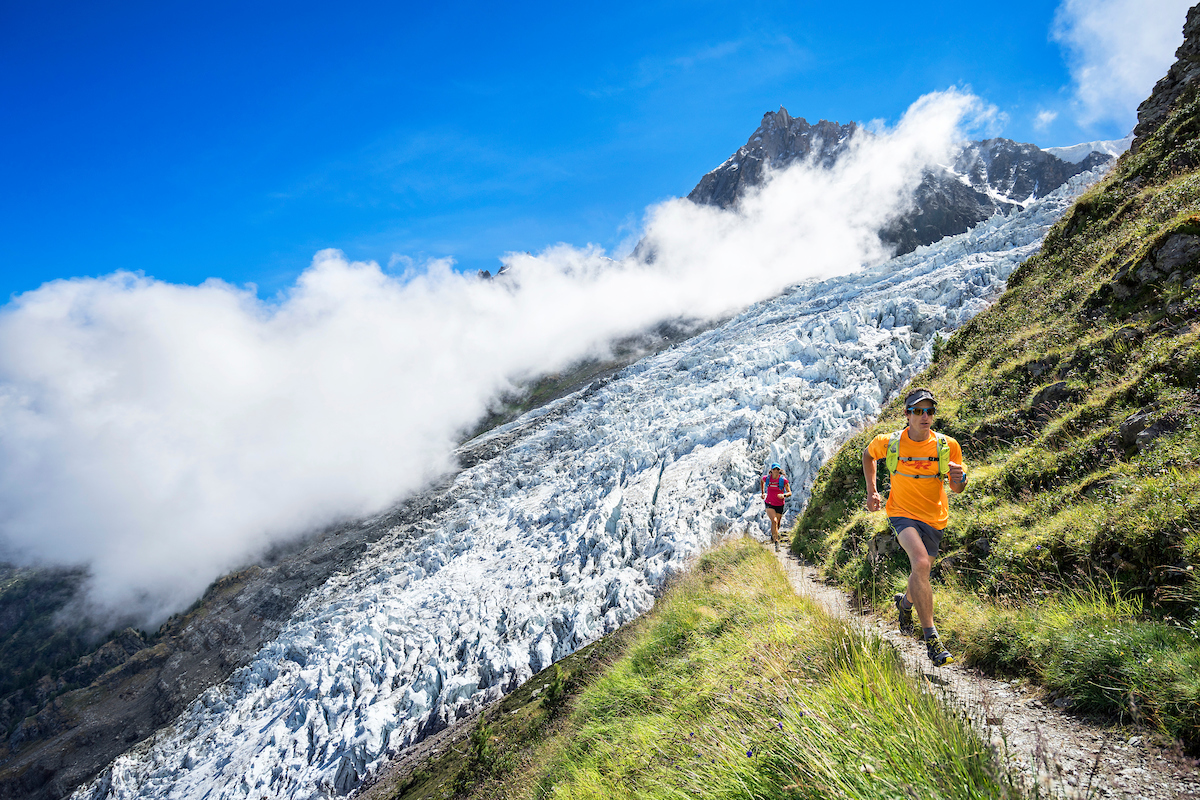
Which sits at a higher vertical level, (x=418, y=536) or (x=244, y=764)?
(x=418, y=536)

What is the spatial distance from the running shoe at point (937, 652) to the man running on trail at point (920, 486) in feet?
0.69

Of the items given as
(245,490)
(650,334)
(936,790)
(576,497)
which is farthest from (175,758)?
(245,490)

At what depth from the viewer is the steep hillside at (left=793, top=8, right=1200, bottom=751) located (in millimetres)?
3164

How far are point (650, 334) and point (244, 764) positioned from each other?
11345 cm

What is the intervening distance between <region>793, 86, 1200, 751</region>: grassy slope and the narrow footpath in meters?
0.16

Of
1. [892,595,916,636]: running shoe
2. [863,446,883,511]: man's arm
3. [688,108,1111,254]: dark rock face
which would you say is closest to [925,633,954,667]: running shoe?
[892,595,916,636]: running shoe

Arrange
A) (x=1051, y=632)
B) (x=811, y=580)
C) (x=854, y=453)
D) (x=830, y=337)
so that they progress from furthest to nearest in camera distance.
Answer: (x=830, y=337) → (x=854, y=453) → (x=811, y=580) → (x=1051, y=632)

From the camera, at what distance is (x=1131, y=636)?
2973 mm

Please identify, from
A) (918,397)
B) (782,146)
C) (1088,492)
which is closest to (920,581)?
(918,397)

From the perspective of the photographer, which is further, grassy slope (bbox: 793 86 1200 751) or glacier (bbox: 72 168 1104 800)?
glacier (bbox: 72 168 1104 800)

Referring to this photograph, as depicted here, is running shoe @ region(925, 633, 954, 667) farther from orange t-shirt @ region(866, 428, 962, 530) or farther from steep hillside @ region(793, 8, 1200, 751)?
orange t-shirt @ region(866, 428, 962, 530)

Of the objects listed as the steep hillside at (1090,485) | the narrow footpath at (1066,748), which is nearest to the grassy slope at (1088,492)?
the steep hillside at (1090,485)

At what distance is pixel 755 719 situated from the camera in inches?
117

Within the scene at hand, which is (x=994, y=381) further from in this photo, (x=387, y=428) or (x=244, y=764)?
(x=387, y=428)
